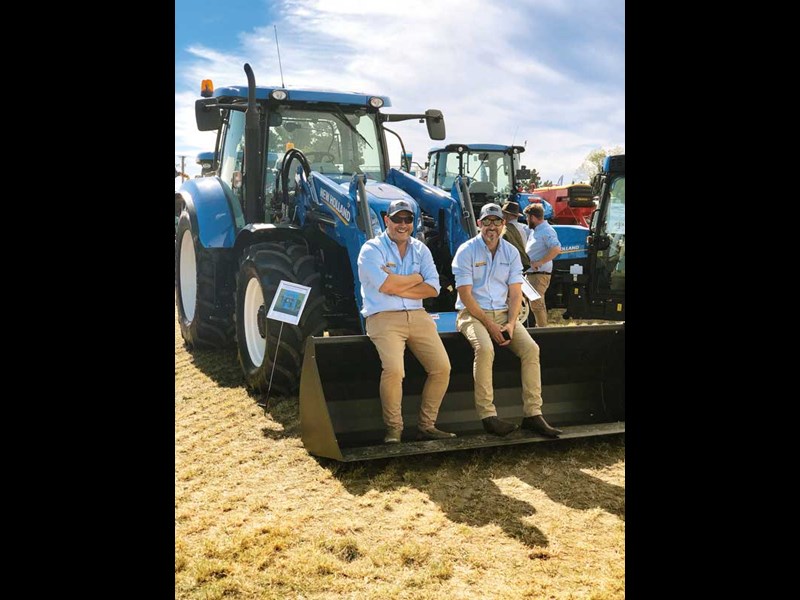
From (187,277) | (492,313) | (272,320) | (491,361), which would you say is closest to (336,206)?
(272,320)

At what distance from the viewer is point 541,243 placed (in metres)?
7.43

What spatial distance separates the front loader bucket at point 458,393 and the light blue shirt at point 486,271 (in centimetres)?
33

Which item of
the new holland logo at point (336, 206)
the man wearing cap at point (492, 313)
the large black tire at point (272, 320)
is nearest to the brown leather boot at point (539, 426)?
the man wearing cap at point (492, 313)

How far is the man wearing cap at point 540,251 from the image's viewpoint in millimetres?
7363

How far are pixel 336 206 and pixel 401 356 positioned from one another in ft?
5.36

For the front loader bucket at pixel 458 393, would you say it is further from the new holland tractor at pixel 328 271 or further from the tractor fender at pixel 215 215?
the tractor fender at pixel 215 215

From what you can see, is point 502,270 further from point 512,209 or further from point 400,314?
point 512,209

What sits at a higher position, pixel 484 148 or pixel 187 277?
pixel 484 148

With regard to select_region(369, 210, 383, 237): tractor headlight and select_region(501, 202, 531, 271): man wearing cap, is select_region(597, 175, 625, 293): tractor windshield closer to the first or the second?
select_region(501, 202, 531, 271): man wearing cap

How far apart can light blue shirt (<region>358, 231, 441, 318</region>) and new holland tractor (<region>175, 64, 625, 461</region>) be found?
0.28 metres

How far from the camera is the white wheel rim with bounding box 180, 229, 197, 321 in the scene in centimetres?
814

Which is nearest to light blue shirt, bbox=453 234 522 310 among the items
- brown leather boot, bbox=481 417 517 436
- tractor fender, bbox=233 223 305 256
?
brown leather boot, bbox=481 417 517 436
